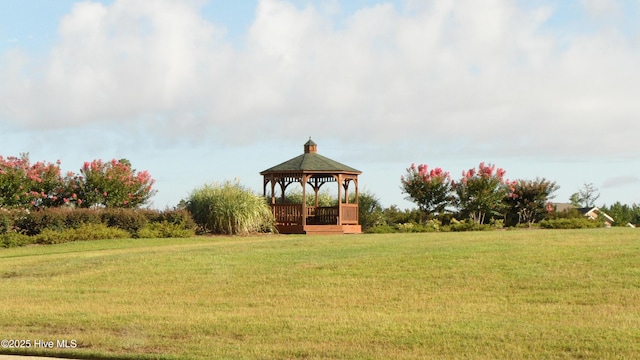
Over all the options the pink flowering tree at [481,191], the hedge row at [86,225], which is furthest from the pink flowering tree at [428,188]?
the hedge row at [86,225]

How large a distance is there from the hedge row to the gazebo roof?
6.22 meters

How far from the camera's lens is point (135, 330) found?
12078mm

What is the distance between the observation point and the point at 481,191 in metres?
33.2

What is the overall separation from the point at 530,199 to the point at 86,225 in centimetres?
1886

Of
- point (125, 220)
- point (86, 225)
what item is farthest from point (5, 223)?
point (125, 220)

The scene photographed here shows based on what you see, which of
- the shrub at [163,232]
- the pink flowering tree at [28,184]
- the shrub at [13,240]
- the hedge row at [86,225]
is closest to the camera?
the shrub at [13,240]

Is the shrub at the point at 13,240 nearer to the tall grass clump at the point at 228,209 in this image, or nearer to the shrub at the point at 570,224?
the tall grass clump at the point at 228,209

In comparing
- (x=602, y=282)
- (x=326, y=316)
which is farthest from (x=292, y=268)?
(x=602, y=282)

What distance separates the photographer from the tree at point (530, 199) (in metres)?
34.3

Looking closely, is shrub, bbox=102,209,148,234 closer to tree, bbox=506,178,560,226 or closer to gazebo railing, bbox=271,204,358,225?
gazebo railing, bbox=271,204,358,225

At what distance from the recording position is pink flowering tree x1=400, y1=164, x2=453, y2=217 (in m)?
33.8

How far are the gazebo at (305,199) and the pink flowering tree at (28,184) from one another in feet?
29.0

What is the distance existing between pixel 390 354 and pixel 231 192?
18.7 m

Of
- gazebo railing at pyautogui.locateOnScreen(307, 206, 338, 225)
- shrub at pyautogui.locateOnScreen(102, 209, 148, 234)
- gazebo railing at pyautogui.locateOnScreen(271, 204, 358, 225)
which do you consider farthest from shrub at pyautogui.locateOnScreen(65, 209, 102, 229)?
gazebo railing at pyautogui.locateOnScreen(307, 206, 338, 225)
